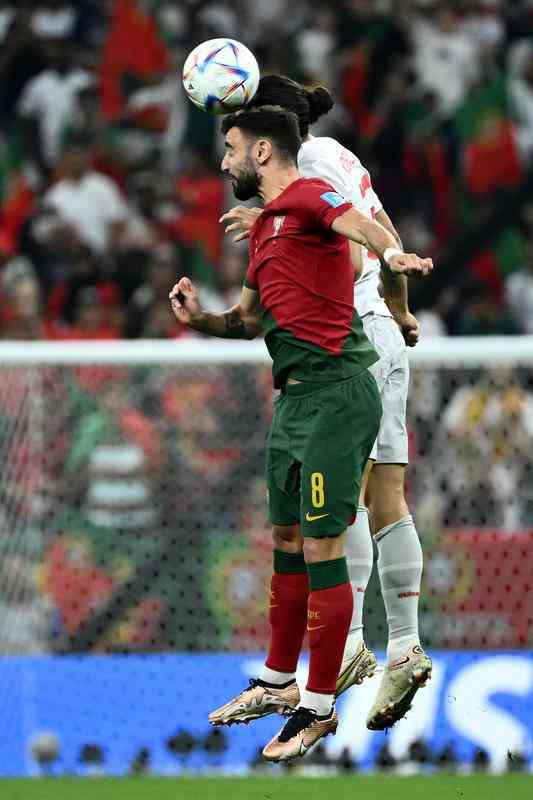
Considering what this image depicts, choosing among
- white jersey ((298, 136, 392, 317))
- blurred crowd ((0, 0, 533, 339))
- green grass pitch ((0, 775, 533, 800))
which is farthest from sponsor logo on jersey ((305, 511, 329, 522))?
blurred crowd ((0, 0, 533, 339))

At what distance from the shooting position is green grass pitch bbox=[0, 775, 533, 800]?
29.3 ft

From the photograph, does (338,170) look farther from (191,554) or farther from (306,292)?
(191,554)

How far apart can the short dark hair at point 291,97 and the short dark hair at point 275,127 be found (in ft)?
0.20

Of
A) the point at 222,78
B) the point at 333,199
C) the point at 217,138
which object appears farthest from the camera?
the point at 217,138

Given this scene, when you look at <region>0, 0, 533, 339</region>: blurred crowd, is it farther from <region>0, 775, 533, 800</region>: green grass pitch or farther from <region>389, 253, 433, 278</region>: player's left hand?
<region>389, 253, 433, 278</region>: player's left hand

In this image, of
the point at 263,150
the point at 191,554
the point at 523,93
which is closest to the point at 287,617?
the point at 263,150

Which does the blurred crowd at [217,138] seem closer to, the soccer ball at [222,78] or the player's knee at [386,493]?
the player's knee at [386,493]

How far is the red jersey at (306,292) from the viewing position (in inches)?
245

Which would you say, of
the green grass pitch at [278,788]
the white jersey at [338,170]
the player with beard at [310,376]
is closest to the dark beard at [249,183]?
the player with beard at [310,376]

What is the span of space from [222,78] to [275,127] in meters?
0.26

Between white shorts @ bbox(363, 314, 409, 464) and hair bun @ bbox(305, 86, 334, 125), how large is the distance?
2.58 ft

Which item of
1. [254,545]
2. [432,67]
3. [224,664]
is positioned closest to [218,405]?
[254,545]

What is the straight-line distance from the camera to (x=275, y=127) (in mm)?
6379

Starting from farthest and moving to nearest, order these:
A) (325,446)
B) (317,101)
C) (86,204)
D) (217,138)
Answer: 1. (217,138)
2. (86,204)
3. (317,101)
4. (325,446)
